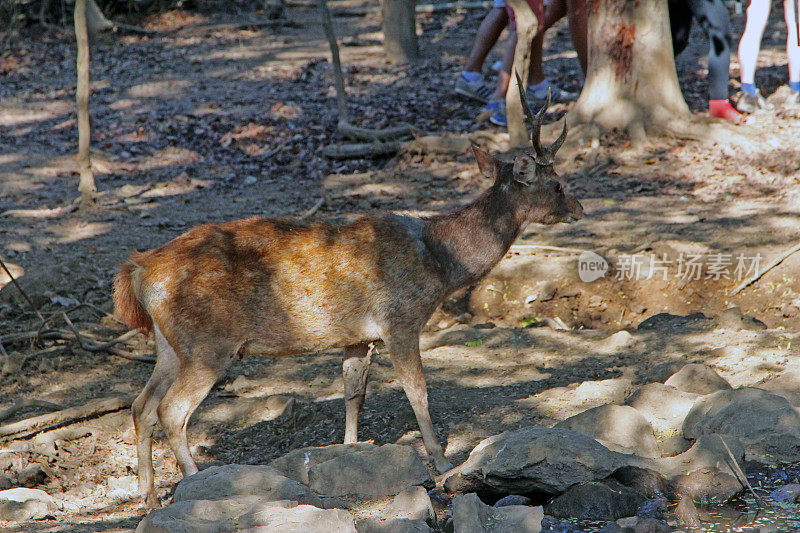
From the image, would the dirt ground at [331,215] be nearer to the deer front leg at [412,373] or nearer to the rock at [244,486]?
the deer front leg at [412,373]

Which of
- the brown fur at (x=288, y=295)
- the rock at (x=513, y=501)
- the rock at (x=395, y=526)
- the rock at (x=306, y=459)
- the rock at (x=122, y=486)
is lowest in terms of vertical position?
the rock at (x=122, y=486)

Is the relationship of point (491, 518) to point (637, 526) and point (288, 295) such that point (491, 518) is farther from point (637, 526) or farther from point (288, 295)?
point (288, 295)

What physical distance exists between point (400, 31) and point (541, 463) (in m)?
12.2

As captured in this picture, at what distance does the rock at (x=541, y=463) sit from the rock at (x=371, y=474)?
306 millimetres

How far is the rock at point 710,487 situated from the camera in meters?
4.43

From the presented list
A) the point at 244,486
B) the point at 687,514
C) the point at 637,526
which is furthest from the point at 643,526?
the point at 244,486

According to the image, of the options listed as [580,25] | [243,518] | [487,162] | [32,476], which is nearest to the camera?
[243,518]

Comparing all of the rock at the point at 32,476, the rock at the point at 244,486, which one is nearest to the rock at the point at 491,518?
the rock at the point at 244,486

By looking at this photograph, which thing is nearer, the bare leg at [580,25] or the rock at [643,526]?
the rock at [643,526]

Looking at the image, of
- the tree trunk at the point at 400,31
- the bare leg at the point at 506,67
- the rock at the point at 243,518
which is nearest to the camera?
the rock at the point at 243,518

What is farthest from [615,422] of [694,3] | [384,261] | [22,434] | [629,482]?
[694,3]

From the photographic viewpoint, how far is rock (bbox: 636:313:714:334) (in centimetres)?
657

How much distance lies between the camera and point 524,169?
540 centimetres

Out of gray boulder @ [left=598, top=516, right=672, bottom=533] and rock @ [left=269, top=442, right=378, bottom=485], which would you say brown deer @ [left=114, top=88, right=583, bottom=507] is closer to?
rock @ [left=269, top=442, right=378, bottom=485]
